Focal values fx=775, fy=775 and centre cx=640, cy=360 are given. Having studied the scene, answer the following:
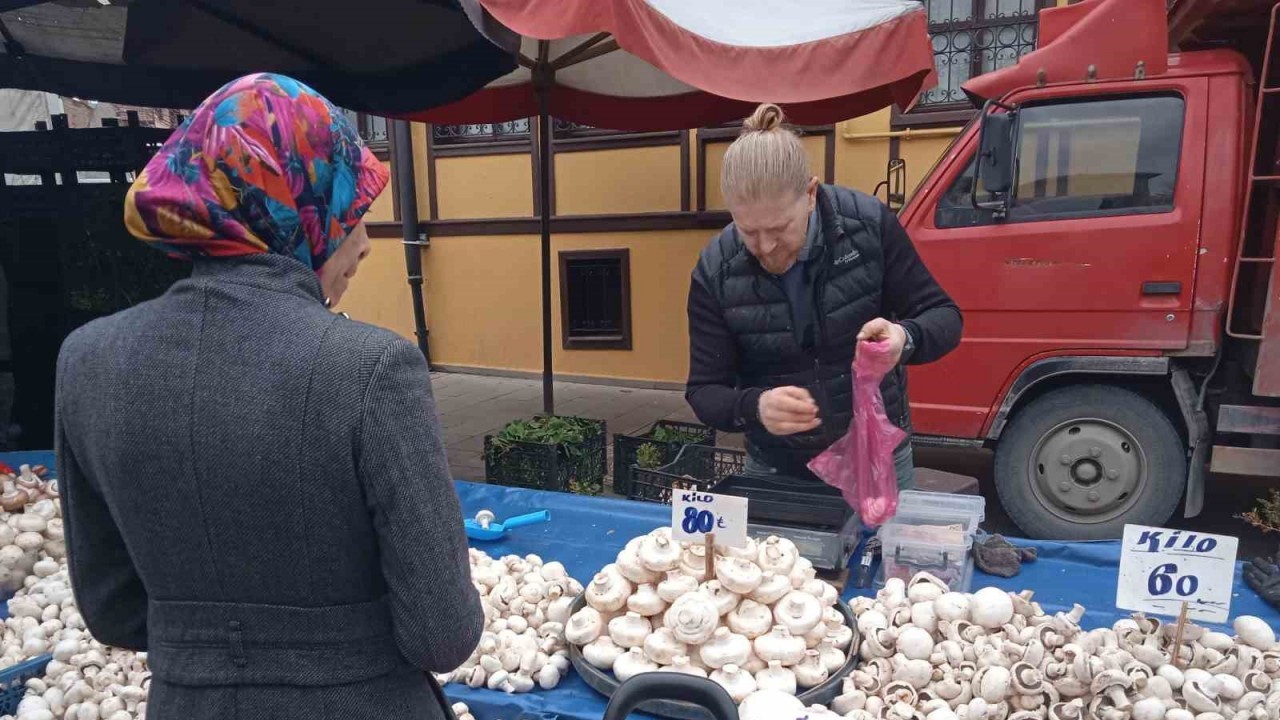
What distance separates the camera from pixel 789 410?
208 cm

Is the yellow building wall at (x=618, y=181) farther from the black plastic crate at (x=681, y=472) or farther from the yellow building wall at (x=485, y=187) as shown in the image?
the black plastic crate at (x=681, y=472)

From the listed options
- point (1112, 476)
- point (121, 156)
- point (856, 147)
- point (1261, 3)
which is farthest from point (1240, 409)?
point (121, 156)

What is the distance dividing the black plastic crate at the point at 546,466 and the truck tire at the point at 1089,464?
235 centimetres

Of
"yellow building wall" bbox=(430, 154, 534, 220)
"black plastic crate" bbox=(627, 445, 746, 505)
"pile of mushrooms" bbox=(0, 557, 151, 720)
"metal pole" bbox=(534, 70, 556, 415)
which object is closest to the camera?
"pile of mushrooms" bbox=(0, 557, 151, 720)

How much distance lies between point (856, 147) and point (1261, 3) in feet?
12.4

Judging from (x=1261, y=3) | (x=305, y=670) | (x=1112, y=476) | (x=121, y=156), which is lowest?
(x=1112, y=476)

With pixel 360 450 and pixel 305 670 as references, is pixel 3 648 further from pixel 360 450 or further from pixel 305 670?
pixel 360 450

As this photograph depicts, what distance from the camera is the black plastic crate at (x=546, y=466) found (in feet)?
14.4

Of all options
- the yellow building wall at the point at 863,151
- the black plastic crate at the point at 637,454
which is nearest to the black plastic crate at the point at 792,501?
the black plastic crate at the point at 637,454

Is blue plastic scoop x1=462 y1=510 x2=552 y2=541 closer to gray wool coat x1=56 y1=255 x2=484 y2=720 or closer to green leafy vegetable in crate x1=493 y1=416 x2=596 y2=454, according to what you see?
gray wool coat x1=56 y1=255 x2=484 y2=720

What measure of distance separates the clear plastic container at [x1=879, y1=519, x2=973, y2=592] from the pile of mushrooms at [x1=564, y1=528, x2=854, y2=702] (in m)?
0.27

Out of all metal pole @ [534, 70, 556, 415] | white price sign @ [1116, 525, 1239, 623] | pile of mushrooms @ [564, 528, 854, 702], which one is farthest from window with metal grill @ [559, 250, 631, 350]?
white price sign @ [1116, 525, 1239, 623]

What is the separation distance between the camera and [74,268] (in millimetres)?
4793

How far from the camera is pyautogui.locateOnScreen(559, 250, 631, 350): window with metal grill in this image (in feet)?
27.0
